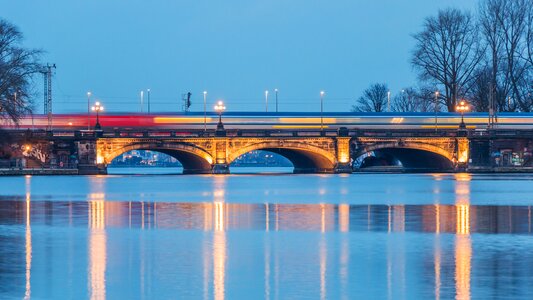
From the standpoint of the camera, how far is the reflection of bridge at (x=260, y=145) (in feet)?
322

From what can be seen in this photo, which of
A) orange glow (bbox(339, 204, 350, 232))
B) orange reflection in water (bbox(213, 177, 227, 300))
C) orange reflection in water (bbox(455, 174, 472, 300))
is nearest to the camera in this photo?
orange reflection in water (bbox(455, 174, 472, 300))

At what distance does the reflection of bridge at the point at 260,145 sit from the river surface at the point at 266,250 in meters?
50.4

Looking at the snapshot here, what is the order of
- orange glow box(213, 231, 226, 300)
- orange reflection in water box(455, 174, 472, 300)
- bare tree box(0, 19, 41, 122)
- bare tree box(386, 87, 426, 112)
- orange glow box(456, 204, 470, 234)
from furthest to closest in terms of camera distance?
bare tree box(386, 87, 426, 112) < bare tree box(0, 19, 41, 122) < orange glow box(456, 204, 470, 234) < orange reflection in water box(455, 174, 472, 300) < orange glow box(213, 231, 226, 300)

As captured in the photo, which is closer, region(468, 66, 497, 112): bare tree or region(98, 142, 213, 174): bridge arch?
region(98, 142, 213, 174): bridge arch

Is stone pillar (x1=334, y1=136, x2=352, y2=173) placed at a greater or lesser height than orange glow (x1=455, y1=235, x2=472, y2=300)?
greater

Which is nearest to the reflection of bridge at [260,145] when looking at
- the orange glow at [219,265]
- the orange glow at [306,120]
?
the orange glow at [306,120]

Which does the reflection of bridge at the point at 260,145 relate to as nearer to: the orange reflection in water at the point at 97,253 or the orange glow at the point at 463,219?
the orange glow at the point at 463,219

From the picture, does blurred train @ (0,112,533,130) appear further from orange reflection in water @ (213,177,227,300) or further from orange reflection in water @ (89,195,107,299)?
orange reflection in water @ (89,195,107,299)

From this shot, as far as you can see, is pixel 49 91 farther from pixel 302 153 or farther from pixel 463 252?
pixel 463 252

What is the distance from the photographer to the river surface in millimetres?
Result: 21344

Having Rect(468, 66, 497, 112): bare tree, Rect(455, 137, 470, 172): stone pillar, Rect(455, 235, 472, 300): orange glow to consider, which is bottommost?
Rect(455, 235, 472, 300): orange glow

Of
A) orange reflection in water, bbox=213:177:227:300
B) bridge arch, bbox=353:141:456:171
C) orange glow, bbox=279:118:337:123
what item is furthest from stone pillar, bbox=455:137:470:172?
orange reflection in water, bbox=213:177:227:300

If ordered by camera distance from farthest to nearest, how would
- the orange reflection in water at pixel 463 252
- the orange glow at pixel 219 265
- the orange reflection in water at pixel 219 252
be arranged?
1. the orange reflection in water at pixel 219 252
2. the orange reflection in water at pixel 463 252
3. the orange glow at pixel 219 265

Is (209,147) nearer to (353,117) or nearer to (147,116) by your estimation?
(147,116)
